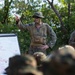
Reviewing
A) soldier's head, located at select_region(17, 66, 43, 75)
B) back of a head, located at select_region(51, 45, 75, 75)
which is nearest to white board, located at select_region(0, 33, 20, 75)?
soldier's head, located at select_region(17, 66, 43, 75)

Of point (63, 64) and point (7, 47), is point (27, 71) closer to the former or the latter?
point (63, 64)

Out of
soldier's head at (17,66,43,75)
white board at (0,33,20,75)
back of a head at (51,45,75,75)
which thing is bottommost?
white board at (0,33,20,75)

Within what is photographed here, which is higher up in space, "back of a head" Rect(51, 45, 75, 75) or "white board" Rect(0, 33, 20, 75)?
"back of a head" Rect(51, 45, 75, 75)

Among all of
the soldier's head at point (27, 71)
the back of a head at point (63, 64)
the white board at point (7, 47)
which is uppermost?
the back of a head at point (63, 64)

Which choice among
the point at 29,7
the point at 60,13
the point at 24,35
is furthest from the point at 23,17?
the point at 24,35

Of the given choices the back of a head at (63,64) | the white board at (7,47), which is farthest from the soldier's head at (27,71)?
the white board at (7,47)

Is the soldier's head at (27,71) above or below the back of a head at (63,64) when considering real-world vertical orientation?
below

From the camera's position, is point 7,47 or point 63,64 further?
point 7,47

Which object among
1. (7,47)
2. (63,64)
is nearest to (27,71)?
(63,64)

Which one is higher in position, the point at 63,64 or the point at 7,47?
the point at 63,64

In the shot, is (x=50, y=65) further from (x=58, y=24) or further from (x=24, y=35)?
(x=58, y=24)

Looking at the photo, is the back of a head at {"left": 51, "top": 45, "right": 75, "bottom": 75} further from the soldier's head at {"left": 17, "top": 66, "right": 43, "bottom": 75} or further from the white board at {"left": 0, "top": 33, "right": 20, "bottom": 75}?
the white board at {"left": 0, "top": 33, "right": 20, "bottom": 75}

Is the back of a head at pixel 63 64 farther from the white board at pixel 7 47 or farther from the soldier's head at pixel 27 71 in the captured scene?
the white board at pixel 7 47

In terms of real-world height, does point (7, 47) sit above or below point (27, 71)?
below
